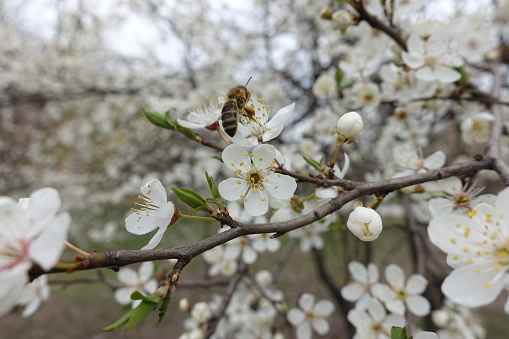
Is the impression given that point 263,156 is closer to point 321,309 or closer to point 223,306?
point 223,306

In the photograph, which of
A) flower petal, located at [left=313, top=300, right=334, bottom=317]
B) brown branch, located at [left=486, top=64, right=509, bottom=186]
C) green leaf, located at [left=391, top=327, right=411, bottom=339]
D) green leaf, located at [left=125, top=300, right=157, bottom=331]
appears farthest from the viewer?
flower petal, located at [left=313, top=300, right=334, bottom=317]

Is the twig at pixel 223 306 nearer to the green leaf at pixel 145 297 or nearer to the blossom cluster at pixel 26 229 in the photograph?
the green leaf at pixel 145 297

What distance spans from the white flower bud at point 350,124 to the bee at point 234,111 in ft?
0.86

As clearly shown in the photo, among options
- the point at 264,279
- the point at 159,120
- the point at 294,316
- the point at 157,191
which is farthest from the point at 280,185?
the point at 264,279

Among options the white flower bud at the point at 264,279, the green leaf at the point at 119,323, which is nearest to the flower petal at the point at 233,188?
the green leaf at the point at 119,323

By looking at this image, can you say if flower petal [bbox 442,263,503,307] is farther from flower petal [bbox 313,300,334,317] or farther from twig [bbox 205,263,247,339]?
flower petal [bbox 313,300,334,317]

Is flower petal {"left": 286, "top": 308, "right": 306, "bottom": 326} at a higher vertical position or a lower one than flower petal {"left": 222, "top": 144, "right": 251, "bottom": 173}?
lower

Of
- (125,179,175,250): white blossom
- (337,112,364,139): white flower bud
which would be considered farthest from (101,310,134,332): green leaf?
(337,112,364,139): white flower bud

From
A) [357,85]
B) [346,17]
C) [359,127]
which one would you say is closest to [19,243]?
[359,127]

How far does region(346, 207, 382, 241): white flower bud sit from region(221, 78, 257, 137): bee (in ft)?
1.24

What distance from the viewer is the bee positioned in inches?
36.3

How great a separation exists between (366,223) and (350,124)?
30cm

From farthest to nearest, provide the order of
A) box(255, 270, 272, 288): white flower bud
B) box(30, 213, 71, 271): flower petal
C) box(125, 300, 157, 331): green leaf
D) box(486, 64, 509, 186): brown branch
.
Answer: box(255, 270, 272, 288): white flower bud, box(486, 64, 509, 186): brown branch, box(125, 300, 157, 331): green leaf, box(30, 213, 71, 271): flower petal

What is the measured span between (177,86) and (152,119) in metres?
4.71
